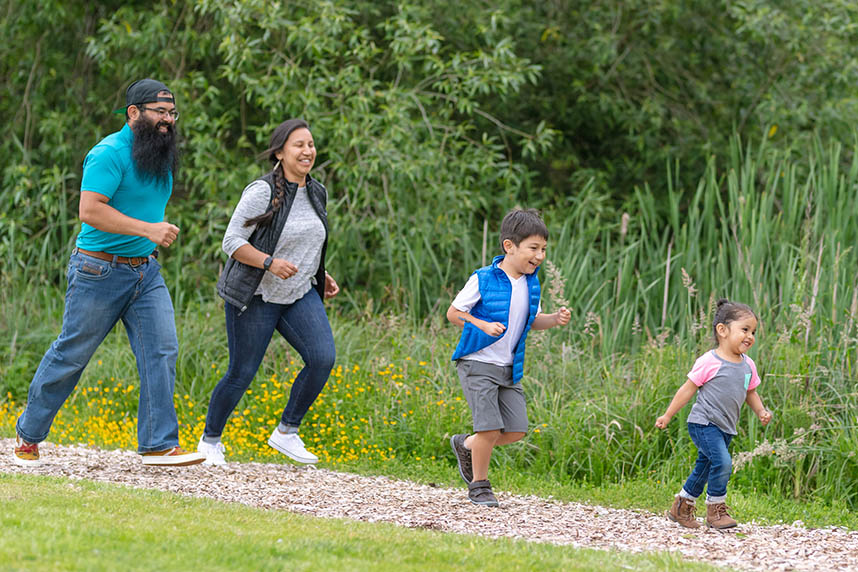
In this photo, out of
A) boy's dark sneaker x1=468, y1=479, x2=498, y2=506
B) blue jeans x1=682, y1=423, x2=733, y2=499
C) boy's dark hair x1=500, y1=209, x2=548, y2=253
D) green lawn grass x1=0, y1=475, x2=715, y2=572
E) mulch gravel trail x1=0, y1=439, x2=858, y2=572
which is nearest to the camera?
green lawn grass x1=0, y1=475, x2=715, y2=572

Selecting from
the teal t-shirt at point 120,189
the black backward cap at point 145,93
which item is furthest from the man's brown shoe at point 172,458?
the black backward cap at point 145,93

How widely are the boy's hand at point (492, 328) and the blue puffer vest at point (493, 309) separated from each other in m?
0.13

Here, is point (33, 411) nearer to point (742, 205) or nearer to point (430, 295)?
point (430, 295)

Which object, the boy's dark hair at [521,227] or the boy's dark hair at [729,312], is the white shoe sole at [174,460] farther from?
the boy's dark hair at [729,312]

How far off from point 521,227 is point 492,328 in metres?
0.56

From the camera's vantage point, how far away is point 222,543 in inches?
156

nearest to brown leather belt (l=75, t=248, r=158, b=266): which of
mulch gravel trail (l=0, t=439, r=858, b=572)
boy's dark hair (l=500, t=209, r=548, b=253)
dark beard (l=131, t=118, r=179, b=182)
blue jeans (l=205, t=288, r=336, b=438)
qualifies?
dark beard (l=131, t=118, r=179, b=182)

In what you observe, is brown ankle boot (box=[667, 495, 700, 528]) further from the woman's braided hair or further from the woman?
the woman's braided hair

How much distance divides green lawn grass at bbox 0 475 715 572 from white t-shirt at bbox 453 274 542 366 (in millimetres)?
1100

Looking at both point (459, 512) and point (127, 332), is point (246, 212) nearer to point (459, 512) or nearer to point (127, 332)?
point (127, 332)

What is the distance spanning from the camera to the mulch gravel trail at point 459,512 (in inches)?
187

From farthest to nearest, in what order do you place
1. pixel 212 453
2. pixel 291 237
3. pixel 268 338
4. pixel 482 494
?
pixel 212 453 < pixel 268 338 < pixel 291 237 < pixel 482 494

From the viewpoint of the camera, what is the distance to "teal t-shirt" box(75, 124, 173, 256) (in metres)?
5.47

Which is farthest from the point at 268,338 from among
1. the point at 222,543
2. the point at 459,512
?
the point at 222,543
